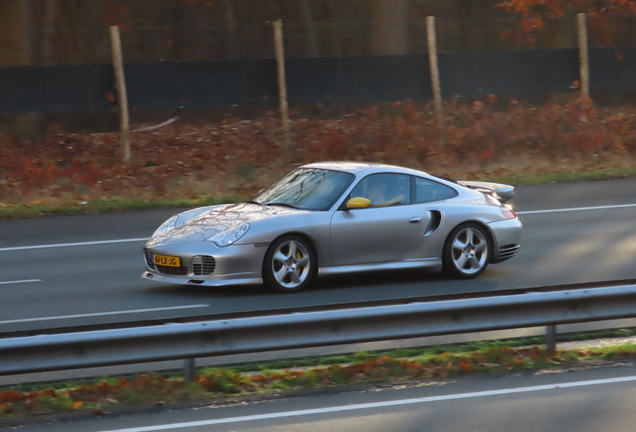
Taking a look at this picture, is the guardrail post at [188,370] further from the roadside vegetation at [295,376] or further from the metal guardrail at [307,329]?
the metal guardrail at [307,329]

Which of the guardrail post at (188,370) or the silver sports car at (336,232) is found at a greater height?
the silver sports car at (336,232)

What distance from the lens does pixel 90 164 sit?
70.6ft

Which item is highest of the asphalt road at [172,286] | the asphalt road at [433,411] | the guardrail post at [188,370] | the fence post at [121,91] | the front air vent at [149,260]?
the fence post at [121,91]

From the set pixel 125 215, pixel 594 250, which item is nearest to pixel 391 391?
pixel 594 250

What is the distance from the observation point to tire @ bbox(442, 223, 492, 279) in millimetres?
11570

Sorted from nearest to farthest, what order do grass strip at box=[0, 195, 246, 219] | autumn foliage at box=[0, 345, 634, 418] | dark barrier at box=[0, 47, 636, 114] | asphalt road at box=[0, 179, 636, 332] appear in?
autumn foliage at box=[0, 345, 634, 418]
asphalt road at box=[0, 179, 636, 332]
grass strip at box=[0, 195, 246, 219]
dark barrier at box=[0, 47, 636, 114]

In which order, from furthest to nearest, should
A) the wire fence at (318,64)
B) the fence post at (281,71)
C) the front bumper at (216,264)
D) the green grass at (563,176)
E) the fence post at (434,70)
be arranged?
the fence post at (434,70), the fence post at (281,71), the wire fence at (318,64), the green grass at (563,176), the front bumper at (216,264)

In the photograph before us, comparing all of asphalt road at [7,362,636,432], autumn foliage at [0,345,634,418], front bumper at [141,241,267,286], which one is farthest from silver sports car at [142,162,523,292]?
asphalt road at [7,362,636,432]

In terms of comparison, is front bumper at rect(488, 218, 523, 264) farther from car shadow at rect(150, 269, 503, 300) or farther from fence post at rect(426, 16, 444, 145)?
fence post at rect(426, 16, 444, 145)

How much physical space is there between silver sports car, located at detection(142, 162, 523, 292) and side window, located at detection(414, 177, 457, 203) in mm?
14

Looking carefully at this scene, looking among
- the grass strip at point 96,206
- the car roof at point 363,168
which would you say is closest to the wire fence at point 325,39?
the grass strip at point 96,206

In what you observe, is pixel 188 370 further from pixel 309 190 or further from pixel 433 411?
pixel 309 190

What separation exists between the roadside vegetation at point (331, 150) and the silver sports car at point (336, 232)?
7481 mm

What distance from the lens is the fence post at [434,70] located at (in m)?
23.0
